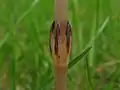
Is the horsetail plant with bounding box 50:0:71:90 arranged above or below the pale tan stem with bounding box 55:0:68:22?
below

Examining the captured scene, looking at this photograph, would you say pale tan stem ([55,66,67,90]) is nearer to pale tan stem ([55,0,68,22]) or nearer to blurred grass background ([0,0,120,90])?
pale tan stem ([55,0,68,22])

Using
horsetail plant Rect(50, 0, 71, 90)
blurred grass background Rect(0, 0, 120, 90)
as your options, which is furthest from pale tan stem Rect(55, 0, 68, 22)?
blurred grass background Rect(0, 0, 120, 90)

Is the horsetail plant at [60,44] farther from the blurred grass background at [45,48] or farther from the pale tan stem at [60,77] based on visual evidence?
the blurred grass background at [45,48]

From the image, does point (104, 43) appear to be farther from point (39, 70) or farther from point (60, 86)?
point (60, 86)

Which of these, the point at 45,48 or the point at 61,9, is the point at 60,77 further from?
the point at 45,48

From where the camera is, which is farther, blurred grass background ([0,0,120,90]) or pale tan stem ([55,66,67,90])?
blurred grass background ([0,0,120,90])

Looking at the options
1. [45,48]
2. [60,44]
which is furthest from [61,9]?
[45,48]

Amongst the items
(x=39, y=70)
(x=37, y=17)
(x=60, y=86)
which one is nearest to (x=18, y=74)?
(x=39, y=70)

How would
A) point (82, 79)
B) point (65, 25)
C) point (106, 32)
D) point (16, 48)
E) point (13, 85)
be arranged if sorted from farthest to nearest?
point (106, 32), point (16, 48), point (82, 79), point (13, 85), point (65, 25)
